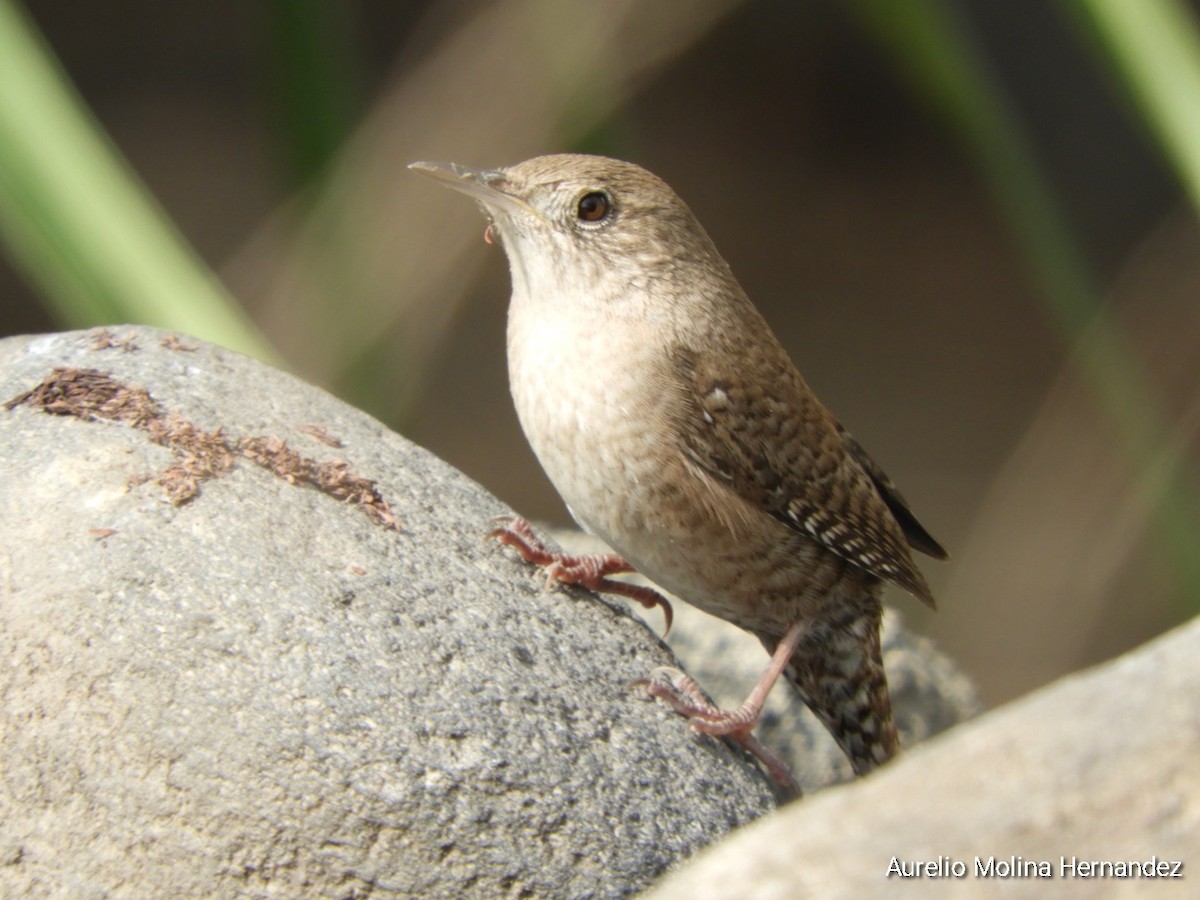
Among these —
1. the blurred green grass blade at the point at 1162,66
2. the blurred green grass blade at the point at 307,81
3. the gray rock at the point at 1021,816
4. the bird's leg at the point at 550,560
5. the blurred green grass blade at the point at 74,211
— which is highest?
the blurred green grass blade at the point at 1162,66

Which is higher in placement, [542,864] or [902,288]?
[902,288]

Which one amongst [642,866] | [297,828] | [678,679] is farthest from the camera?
[678,679]

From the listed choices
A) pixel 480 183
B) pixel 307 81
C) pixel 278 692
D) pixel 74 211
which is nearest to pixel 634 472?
pixel 480 183

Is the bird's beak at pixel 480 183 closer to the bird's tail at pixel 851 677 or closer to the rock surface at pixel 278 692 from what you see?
the rock surface at pixel 278 692

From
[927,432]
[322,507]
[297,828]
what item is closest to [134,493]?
[322,507]

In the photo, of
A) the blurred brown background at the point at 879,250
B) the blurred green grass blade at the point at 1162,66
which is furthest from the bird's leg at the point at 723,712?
the blurred brown background at the point at 879,250

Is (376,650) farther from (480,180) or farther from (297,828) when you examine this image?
(480,180)
